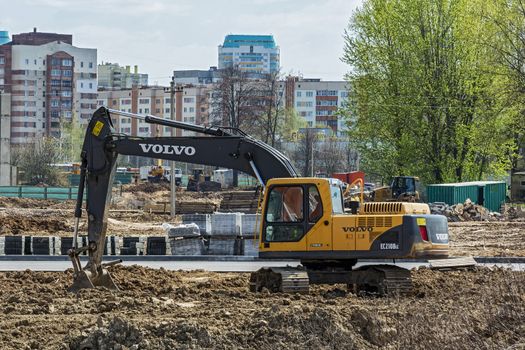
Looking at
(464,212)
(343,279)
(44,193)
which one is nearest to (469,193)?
(464,212)

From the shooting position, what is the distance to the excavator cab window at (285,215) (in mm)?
19094

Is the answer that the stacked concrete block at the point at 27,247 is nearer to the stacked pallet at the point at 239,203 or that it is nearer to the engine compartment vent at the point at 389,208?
the engine compartment vent at the point at 389,208

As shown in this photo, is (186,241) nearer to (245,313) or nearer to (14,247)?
(14,247)

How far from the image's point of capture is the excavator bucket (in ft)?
64.5

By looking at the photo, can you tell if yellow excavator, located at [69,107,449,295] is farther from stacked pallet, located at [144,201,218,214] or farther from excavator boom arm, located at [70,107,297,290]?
stacked pallet, located at [144,201,218,214]

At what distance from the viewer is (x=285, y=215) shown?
19203 millimetres

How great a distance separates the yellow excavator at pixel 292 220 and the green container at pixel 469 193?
34353 mm

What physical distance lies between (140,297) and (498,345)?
7396 mm

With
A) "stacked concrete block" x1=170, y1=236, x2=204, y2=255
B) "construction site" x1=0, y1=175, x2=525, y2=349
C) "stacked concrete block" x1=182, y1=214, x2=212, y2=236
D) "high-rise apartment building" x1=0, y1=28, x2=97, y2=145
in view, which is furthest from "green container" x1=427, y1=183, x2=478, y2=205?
"high-rise apartment building" x1=0, y1=28, x2=97, y2=145

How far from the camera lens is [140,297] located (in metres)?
18.9

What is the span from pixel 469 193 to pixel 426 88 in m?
7.04

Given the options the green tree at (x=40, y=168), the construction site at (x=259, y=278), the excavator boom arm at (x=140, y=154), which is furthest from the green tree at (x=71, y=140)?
the excavator boom arm at (x=140, y=154)

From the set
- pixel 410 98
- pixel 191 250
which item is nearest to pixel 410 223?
pixel 191 250

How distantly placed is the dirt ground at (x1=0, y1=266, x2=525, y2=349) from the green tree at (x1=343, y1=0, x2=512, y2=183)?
39.2m
